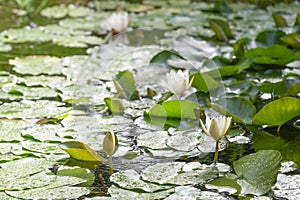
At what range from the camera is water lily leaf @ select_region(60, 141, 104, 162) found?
4.67ft

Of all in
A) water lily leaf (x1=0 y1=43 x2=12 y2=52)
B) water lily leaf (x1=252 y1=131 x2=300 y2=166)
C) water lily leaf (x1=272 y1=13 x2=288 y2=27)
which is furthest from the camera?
water lily leaf (x1=272 y1=13 x2=288 y2=27)

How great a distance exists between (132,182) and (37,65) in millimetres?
1165

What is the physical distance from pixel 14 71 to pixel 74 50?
40 cm

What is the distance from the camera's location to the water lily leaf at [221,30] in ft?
8.99

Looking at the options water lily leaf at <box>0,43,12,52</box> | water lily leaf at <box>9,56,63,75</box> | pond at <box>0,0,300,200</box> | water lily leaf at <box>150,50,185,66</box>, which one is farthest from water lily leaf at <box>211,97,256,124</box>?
water lily leaf at <box>0,43,12,52</box>

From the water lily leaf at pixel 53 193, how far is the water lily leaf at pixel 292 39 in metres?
1.31

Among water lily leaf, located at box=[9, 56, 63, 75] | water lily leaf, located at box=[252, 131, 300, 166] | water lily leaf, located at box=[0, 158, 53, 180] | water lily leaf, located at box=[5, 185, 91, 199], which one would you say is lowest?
water lily leaf, located at box=[252, 131, 300, 166]

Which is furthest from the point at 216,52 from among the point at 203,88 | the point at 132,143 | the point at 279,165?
the point at 279,165

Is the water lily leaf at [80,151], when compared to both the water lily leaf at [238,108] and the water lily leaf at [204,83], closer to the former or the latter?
the water lily leaf at [238,108]

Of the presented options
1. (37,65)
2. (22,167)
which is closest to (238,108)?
(22,167)

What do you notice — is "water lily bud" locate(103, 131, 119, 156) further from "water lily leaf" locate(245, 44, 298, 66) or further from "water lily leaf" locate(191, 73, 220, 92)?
"water lily leaf" locate(245, 44, 298, 66)

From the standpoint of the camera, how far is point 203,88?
1.93 m

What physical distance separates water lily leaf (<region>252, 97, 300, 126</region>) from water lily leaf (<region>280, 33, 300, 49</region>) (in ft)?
2.58

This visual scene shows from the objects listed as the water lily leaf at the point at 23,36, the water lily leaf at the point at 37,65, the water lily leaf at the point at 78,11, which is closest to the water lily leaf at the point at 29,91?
the water lily leaf at the point at 37,65
